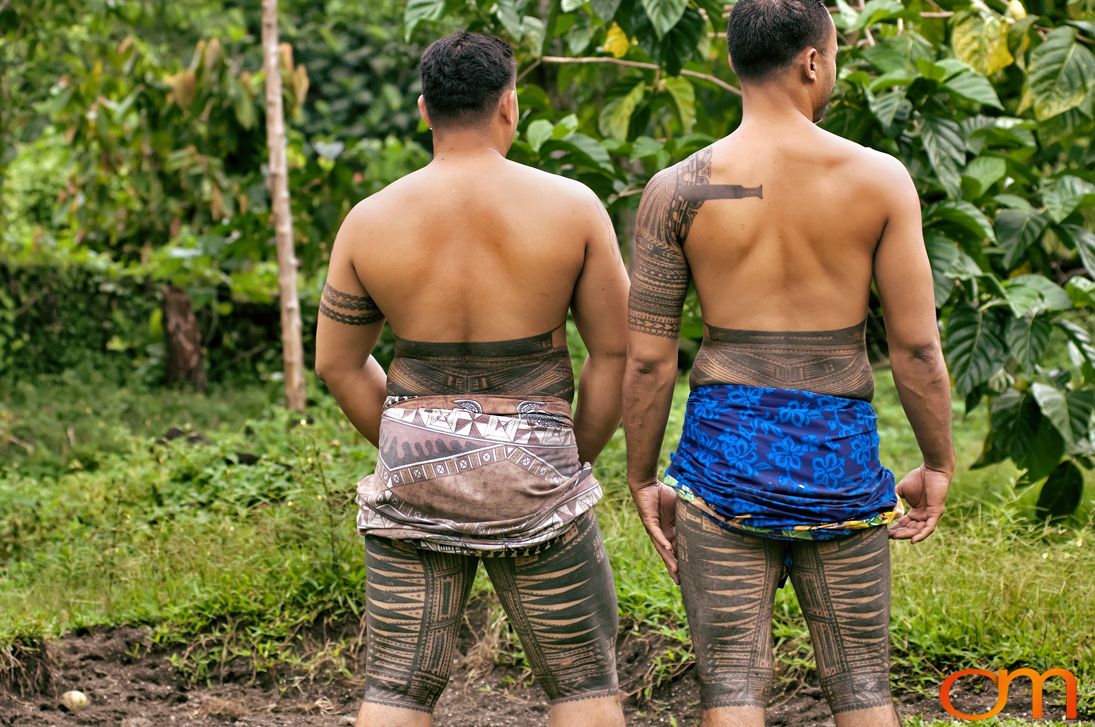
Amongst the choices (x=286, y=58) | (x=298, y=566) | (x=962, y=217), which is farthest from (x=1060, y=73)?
(x=286, y=58)

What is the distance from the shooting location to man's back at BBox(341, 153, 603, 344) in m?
2.78

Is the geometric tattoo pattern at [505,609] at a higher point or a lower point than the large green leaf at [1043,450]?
higher

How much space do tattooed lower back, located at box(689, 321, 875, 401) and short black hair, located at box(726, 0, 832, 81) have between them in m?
0.55

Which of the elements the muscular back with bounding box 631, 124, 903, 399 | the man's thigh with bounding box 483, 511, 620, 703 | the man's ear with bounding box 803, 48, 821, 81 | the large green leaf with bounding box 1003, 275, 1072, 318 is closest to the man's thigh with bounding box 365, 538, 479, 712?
the man's thigh with bounding box 483, 511, 620, 703

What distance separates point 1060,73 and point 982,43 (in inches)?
12.8

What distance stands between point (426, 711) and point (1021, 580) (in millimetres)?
2191

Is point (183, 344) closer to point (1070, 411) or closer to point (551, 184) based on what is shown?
point (1070, 411)

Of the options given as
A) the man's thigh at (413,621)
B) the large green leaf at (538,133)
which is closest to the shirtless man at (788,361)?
the man's thigh at (413,621)

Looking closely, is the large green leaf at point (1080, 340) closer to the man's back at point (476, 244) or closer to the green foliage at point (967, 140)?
the green foliage at point (967, 140)

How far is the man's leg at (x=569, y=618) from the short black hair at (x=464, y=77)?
0.94 meters

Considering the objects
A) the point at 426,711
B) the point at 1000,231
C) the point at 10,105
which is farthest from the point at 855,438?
the point at 10,105

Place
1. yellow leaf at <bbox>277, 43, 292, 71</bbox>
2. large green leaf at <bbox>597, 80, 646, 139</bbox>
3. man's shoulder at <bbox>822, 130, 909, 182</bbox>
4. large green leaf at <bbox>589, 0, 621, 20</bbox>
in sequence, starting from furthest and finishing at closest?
1. yellow leaf at <bbox>277, 43, 292, 71</bbox>
2. large green leaf at <bbox>597, 80, 646, 139</bbox>
3. large green leaf at <bbox>589, 0, 621, 20</bbox>
4. man's shoulder at <bbox>822, 130, 909, 182</bbox>

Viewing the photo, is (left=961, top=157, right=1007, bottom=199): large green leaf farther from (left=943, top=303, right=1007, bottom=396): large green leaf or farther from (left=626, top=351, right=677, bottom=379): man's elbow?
(left=626, top=351, right=677, bottom=379): man's elbow

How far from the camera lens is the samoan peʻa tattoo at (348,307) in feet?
9.64
